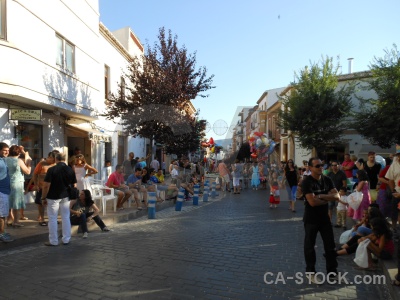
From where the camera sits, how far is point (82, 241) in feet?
22.5

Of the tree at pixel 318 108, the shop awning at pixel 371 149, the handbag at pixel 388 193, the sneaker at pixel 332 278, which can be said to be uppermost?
the tree at pixel 318 108

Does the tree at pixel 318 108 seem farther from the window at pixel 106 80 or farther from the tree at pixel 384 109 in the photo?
the window at pixel 106 80

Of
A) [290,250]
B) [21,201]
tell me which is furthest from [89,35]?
[290,250]

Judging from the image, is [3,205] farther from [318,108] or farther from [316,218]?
[318,108]

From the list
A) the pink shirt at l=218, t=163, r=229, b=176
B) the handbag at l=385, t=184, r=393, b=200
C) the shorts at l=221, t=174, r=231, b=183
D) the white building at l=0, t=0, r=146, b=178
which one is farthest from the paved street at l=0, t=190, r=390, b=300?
the shorts at l=221, t=174, r=231, b=183

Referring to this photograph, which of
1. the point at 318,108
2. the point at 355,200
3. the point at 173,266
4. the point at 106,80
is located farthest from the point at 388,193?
the point at 318,108

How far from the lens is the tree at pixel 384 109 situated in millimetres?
19375

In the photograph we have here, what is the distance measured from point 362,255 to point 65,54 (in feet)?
38.3

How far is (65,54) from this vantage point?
12.6 m

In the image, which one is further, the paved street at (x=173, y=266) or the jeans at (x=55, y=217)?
the jeans at (x=55, y=217)

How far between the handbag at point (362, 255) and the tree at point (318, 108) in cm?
1926

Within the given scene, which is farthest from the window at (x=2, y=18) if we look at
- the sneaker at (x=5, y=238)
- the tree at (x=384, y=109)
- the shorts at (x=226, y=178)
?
the tree at (x=384, y=109)

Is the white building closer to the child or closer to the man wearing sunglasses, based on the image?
the man wearing sunglasses

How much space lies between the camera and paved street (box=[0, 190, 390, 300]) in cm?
423
